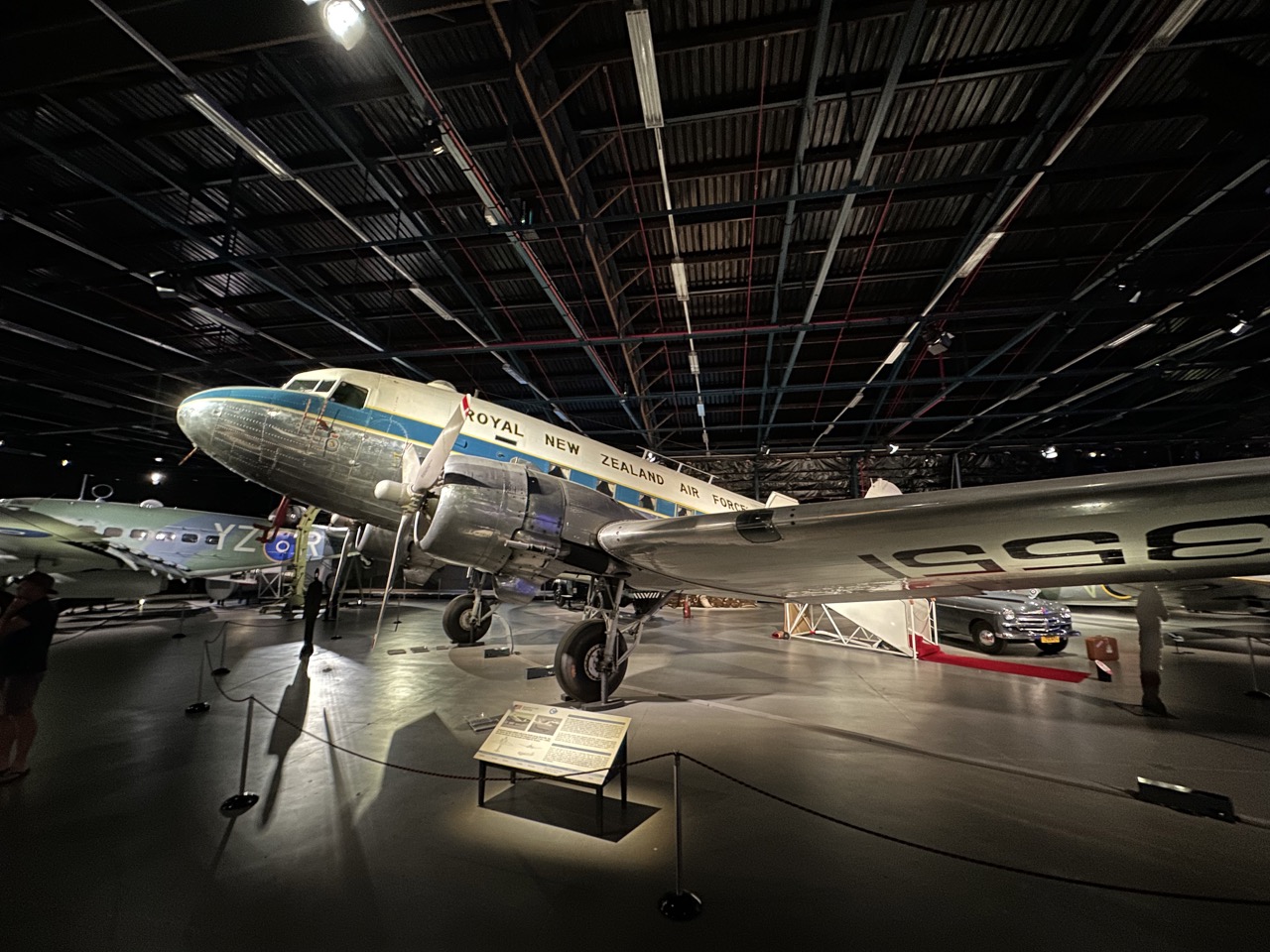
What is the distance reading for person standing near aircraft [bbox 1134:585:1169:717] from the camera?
17.7 ft

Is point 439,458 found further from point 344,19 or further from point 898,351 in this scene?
point 898,351

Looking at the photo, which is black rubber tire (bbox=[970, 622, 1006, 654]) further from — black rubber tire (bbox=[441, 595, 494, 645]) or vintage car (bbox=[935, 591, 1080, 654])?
black rubber tire (bbox=[441, 595, 494, 645])

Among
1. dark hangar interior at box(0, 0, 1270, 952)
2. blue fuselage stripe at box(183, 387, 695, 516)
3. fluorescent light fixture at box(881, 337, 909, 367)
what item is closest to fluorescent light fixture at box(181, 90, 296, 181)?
dark hangar interior at box(0, 0, 1270, 952)

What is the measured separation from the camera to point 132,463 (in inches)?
829

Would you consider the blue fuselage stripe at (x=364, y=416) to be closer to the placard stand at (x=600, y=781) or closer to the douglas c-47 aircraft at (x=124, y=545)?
the placard stand at (x=600, y=781)

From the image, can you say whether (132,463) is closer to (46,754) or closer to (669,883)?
(46,754)

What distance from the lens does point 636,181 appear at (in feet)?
22.4

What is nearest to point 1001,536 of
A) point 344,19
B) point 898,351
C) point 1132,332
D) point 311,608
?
point 344,19

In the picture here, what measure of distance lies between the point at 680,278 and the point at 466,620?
812cm

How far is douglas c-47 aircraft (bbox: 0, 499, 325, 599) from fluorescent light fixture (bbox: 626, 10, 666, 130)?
1405 cm

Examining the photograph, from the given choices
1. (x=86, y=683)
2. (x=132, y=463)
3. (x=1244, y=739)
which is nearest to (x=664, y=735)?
(x=1244, y=739)

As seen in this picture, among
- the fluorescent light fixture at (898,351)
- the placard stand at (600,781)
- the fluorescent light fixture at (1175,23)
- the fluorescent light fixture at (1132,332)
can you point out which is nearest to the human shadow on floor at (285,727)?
the placard stand at (600,781)

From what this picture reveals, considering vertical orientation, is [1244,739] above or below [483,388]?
below

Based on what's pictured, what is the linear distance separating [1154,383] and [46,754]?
72.1ft
